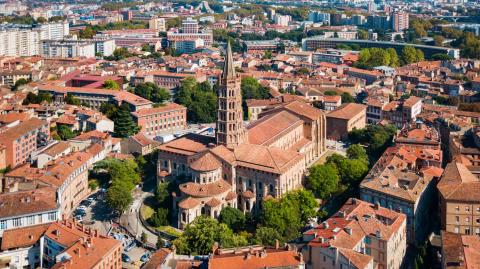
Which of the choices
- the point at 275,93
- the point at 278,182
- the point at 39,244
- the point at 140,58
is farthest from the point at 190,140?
the point at 140,58

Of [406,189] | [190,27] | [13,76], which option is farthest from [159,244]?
[190,27]

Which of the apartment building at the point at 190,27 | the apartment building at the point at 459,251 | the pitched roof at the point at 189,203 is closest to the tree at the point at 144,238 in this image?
the pitched roof at the point at 189,203

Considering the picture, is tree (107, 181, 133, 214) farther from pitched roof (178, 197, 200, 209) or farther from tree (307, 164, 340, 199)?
tree (307, 164, 340, 199)

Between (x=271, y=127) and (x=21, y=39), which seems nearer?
(x=271, y=127)

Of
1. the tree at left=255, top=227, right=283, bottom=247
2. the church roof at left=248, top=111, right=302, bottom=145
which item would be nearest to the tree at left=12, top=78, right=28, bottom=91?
the church roof at left=248, top=111, right=302, bottom=145

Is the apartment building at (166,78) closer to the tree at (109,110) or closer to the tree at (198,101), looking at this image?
the tree at (198,101)

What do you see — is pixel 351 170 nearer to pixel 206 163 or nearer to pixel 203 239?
pixel 206 163
